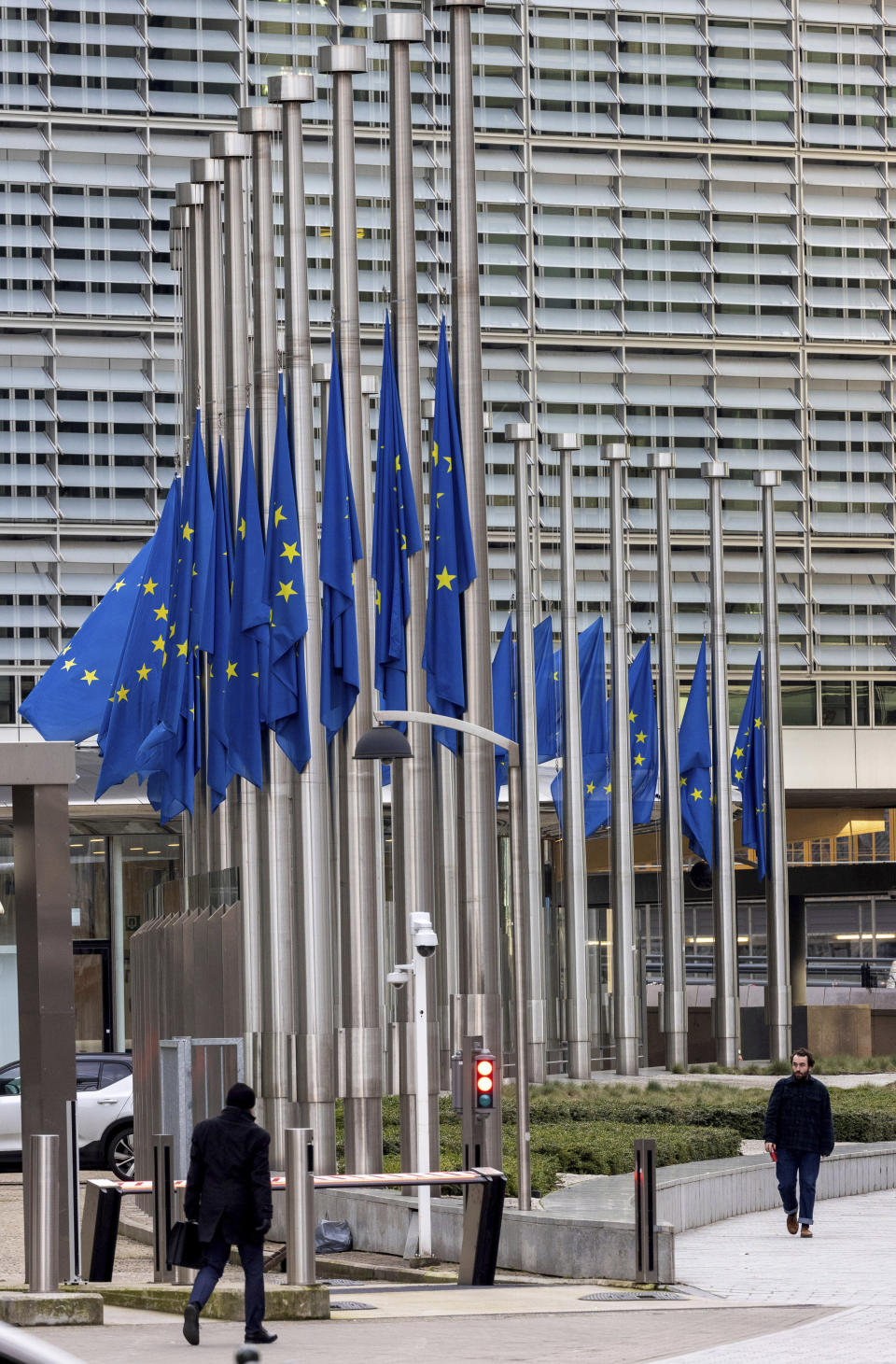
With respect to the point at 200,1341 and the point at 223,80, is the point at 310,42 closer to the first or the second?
the point at 223,80

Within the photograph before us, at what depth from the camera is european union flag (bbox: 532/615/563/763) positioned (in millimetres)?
42188

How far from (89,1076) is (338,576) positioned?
795 centimetres

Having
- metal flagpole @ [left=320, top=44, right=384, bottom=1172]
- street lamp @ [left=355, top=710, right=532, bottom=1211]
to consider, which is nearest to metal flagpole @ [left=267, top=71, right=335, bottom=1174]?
metal flagpole @ [left=320, top=44, right=384, bottom=1172]

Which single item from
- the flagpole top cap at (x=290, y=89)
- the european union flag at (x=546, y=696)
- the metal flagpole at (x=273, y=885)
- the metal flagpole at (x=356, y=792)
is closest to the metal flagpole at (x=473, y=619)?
the metal flagpole at (x=356, y=792)

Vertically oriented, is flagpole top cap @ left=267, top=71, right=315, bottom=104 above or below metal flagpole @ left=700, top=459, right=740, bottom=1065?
above

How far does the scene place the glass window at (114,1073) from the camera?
1101 inches

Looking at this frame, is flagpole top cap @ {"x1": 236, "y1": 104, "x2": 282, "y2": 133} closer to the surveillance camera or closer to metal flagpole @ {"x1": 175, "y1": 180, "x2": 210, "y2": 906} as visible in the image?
metal flagpole @ {"x1": 175, "y1": 180, "x2": 210, "y2": 906}

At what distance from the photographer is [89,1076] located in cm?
2805

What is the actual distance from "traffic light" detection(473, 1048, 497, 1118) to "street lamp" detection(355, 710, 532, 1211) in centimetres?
25

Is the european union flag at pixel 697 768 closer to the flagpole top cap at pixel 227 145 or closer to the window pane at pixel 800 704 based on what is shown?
the flagpole top cap at pixel 227 145

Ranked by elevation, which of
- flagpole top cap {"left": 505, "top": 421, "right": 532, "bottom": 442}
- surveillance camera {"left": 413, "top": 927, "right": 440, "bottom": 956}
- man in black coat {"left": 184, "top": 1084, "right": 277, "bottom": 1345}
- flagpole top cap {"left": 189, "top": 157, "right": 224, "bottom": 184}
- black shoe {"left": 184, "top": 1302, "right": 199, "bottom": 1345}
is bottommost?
black shoe {"left": 184, "top": 1302, "right": 199, "bottom": 1345}

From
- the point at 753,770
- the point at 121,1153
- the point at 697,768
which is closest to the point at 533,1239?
the point at 121,1153

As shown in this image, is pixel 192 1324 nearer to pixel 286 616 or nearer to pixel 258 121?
pixel 286 616

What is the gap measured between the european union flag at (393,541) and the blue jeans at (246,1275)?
1108 centimetres
